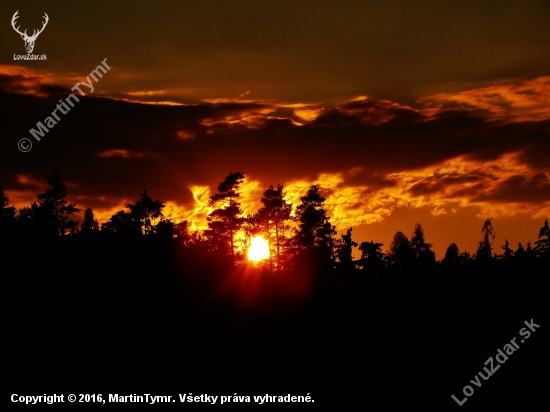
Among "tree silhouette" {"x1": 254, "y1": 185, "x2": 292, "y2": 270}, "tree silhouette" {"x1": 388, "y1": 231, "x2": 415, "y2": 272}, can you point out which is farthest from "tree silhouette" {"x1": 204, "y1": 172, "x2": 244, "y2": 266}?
"tree silhouette" {"x1": 388, "y1": 231, "x2": 415, "y2": 272}

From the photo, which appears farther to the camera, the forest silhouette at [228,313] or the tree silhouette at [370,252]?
the tree silhouette at [370,252]

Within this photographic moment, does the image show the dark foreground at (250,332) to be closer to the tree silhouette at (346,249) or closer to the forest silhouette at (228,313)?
the forest silhouette at (228,313)

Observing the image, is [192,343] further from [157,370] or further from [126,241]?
[126,241]

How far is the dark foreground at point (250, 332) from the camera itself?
40000 millimetres

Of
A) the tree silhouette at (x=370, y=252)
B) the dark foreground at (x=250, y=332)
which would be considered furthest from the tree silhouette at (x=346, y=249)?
the dark foreground at (x=250, y=332)

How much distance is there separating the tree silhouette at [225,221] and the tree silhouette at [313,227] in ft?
24.9

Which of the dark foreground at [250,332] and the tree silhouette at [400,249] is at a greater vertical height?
the tree silhouette at [400,249]

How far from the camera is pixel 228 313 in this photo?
5016 centimetres

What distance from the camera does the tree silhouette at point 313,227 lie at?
81312 mm

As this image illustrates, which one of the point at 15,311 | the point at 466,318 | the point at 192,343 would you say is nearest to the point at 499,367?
the point at 466,318

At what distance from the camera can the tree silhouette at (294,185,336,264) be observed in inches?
3201

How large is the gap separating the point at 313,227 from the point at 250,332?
3435 cm

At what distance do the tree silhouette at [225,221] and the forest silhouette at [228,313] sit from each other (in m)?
16.6

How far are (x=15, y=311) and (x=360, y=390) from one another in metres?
22.8
